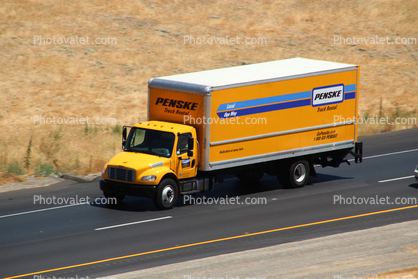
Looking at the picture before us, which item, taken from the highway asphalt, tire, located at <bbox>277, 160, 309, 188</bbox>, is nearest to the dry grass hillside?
the highway asphalt

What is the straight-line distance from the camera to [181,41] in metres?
39.3

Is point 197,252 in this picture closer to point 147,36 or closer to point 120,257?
point 120,257

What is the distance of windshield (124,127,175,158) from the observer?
16734 millimetres

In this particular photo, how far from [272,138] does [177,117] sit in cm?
294

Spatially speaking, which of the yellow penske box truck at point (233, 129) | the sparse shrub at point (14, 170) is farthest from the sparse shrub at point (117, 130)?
the yellow penske box truck at point (233, 129)

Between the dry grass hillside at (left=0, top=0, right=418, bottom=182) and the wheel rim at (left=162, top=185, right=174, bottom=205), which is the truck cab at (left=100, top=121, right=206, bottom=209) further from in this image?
the dry grass hillside at (left=0, top=0, right=418, bottom=182)

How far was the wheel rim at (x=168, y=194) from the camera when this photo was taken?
16.6 metres

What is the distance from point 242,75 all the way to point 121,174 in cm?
465

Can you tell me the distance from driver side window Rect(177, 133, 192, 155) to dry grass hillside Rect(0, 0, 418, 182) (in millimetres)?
6523

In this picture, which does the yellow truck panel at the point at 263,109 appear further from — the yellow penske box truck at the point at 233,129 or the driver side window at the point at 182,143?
the driver side window at the point at 182,143

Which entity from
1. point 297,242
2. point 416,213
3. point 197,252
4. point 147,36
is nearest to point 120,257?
point 197,252

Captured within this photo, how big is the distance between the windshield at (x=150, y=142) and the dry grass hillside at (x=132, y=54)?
5.44 meters

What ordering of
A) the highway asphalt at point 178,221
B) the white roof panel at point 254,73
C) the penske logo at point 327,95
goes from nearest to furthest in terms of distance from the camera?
the highway asphalt at point 178,221, the white roof panel at point 254,73, the penske logo at point 327,95

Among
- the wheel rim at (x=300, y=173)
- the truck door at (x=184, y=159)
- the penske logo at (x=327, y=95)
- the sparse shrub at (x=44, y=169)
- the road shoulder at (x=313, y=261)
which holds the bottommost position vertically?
the sparse shrub at (x=44, y=169)
